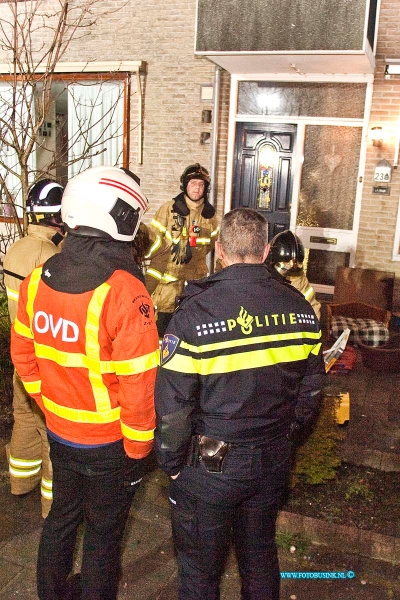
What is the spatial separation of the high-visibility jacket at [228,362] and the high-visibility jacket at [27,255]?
1.42 m

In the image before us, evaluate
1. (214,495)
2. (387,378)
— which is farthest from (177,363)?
(387,378)

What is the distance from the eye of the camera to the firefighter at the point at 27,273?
11.9 feet

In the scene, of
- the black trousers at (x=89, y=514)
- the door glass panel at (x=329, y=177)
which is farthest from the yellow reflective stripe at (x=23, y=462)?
the door glass panel at (x=329, y=177)

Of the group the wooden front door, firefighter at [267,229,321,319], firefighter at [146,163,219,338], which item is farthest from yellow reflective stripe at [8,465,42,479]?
the wooden front door

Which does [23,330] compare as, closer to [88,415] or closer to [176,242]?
[88,415]

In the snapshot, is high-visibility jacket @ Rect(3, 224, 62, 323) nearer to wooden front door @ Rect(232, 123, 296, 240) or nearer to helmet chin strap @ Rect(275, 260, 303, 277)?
Result: helmet chin strap @ Rect(275, 260, 303, 277)

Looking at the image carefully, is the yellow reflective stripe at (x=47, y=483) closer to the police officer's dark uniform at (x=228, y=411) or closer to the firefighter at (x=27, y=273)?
the firefighter at (x=27, y=273)

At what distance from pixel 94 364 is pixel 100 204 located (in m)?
0.70

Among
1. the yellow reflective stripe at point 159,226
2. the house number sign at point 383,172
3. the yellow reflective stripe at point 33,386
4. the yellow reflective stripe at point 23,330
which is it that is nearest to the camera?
the yellow reflective stripe at point 23,330

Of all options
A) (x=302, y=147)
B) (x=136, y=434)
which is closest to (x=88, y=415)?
(x=136, y=434)

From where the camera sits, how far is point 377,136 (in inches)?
321

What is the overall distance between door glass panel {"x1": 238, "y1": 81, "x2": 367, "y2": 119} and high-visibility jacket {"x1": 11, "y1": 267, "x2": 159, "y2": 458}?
6939mm

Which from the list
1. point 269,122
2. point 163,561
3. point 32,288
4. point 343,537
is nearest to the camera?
point 32,288

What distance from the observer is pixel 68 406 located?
2.66m
